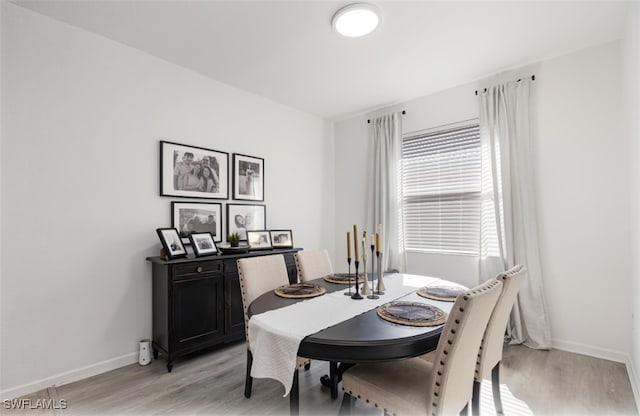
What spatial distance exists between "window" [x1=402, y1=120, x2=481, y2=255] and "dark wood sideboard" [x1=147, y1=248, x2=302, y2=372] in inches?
86.6

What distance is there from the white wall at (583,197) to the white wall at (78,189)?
11.4 feet

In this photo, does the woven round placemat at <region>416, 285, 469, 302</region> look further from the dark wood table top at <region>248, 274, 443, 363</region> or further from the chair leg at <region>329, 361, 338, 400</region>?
the chair leg at <region>329, 361, 338, 400</region>

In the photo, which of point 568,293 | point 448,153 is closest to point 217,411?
point 568,293

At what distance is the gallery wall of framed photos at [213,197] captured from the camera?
9.71 ft

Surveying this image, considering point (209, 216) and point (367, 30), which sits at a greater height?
point (367, 30)

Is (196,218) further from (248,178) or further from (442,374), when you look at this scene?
(442,374)

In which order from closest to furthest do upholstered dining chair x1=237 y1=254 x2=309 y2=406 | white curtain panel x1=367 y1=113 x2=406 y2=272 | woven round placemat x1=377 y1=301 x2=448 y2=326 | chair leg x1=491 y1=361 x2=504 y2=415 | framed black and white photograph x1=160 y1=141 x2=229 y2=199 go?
woven round placemat x1=377 y1=301 x2=448 y2=326
chair leg x1=491 y1=361 x2=504 y2=415
upholstered dining chair x1=237 y1=254 x2=309 y2=406
framed black and white photograph x1=160 y1=141 x2=229 y2=199
white curtain panel x1=367 y1=113 x2=406 y2=272

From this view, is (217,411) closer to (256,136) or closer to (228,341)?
(228,341)

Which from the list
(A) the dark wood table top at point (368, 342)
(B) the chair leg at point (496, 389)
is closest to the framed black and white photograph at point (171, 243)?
(A) the dark wood table top at point (368, 342)

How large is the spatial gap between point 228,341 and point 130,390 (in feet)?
2.81

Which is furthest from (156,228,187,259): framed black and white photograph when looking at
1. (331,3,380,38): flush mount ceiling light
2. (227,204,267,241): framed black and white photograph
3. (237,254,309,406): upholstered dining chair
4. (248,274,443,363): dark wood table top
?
(331,3,380,38): flush mount ceiling light

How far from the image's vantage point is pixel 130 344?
270cm

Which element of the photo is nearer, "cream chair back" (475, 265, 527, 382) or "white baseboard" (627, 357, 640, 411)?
"cream chair back" (475, 265, 527, 382)

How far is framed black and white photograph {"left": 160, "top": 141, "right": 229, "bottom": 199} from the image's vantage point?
2.94 meters
